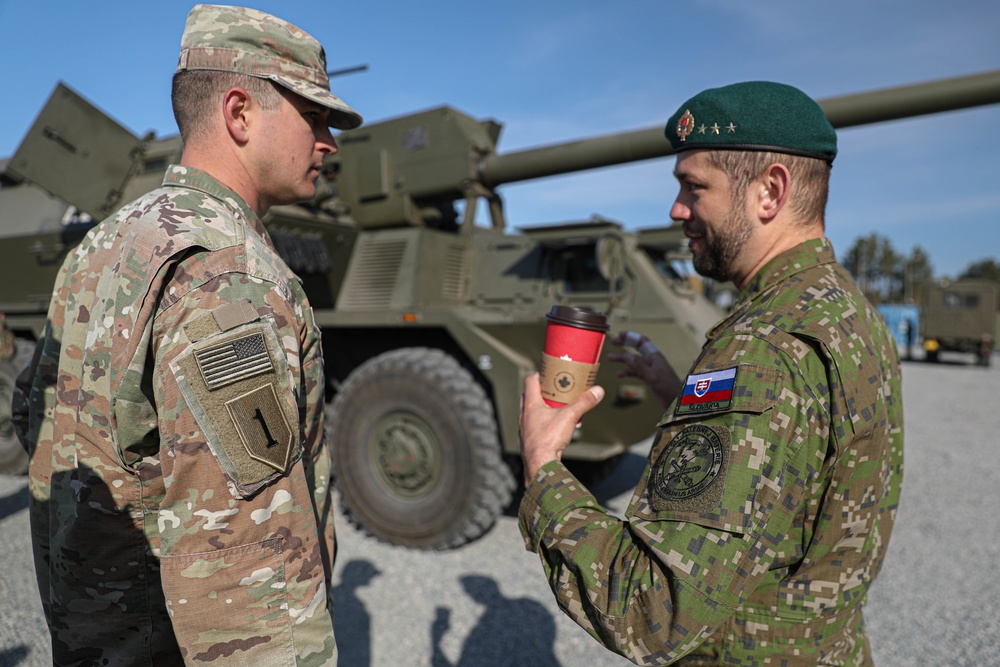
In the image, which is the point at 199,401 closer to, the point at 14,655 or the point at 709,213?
the point at 709,213

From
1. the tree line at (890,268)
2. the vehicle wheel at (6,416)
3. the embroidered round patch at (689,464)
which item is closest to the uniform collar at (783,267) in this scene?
the embroidered round patch at (689,464)

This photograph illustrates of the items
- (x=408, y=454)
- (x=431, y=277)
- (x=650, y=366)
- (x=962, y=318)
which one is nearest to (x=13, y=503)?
(x=408, y=454)

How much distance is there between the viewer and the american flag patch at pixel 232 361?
1.16 m

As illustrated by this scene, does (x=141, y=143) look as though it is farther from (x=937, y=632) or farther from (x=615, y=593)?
(x=937, y=632)

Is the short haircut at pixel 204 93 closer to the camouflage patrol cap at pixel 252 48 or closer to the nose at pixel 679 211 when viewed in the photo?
the camouflage patrol cap at pixel 252 48

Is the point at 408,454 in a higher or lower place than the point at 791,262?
lower

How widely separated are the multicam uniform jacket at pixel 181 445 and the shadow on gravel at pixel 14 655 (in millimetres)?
2068

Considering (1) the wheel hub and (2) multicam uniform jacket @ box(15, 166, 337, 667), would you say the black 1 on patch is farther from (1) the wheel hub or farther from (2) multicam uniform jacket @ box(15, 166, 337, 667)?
(1) the wheel hub

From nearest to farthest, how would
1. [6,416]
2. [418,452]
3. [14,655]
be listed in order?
[14,655], [418,452], [6,416]

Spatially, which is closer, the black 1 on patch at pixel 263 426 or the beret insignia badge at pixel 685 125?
the black 1 on patch at pixel 263 426

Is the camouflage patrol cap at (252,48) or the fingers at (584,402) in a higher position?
the camouflage patrol cap at (252,48)

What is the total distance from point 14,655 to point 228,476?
109 inches

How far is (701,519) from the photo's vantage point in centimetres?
104

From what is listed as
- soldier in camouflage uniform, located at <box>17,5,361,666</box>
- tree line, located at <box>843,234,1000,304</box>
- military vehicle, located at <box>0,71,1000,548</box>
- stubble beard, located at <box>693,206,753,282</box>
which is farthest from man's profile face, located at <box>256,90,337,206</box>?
tree line, located at <box>843,234,1000,304</box>
